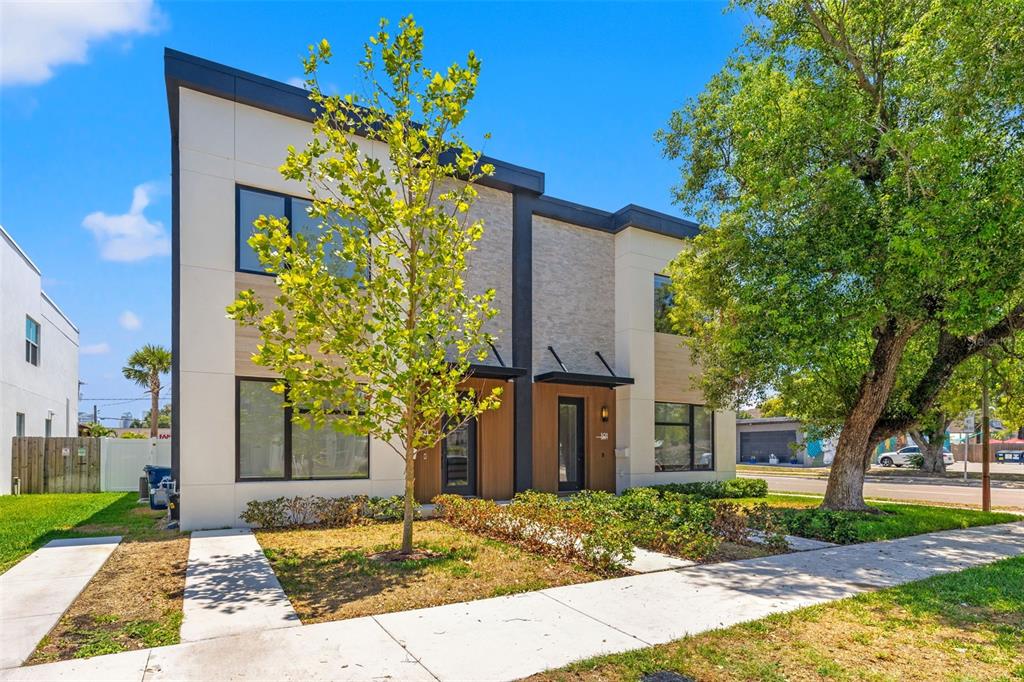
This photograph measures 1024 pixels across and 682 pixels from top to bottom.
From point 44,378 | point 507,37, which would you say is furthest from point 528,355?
point 44,378

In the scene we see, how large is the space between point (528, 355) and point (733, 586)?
25.9 ft

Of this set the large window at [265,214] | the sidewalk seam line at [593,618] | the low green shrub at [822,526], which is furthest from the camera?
the large window at [265,214]

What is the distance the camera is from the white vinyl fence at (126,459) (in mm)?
17969

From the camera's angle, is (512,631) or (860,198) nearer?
(512,631)

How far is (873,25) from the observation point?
34.1ft

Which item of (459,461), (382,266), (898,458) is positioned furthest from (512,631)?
(898,458)

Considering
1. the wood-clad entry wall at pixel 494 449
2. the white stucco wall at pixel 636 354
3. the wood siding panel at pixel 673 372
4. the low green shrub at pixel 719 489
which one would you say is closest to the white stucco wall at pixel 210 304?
the wood-clad entry wall at pixel 494 449

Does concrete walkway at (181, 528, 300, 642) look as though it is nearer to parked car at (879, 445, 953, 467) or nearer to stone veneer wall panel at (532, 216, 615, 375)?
stone veneer wall panel at (532, 216, 615, 375)

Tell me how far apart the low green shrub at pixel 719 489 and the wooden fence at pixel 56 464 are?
16498mm

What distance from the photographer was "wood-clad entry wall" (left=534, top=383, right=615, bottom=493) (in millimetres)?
14594

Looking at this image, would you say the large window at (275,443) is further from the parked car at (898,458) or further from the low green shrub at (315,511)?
the parked car at (898,458)

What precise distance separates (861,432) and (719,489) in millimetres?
4700

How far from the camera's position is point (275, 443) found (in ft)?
35.7

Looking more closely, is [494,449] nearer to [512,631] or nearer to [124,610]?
[512,631]
